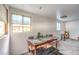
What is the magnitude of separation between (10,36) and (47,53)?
59 centimetres

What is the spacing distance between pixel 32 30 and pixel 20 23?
0.66ft

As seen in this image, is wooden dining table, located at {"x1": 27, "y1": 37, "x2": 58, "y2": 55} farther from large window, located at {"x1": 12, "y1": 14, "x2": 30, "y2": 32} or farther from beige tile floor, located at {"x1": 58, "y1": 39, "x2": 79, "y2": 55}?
large window, located at {"x1": 12, "y1": 14, "x2": 30, "y2": 32}

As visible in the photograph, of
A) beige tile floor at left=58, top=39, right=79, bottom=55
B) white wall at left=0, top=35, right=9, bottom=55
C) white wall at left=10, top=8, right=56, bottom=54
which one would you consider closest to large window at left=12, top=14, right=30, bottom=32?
white wall at left=10, top=8, right=56, bottom=54

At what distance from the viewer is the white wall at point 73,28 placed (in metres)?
1.44

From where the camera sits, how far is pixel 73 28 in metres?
1.46

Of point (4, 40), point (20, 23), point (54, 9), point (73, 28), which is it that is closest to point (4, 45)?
point (4, 40)

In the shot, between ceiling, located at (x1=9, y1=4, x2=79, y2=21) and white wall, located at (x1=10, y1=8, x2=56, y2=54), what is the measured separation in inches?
2.3

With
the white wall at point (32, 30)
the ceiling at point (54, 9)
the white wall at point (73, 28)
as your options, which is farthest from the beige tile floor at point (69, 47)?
the ceiling at point (54, 9)

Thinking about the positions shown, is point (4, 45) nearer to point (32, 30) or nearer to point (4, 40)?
point (4, 40)

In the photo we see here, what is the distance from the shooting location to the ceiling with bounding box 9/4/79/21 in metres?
1.38

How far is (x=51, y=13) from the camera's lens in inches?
56.9

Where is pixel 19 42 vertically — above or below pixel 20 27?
below

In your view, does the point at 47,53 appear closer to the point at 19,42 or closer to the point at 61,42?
the point at 61,42
